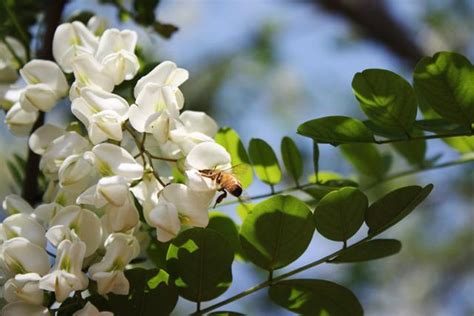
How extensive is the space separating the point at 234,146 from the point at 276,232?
0.13 meters

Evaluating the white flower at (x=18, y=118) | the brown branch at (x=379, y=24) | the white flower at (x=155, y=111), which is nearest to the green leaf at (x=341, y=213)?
the white flower at (x=155, y=111)

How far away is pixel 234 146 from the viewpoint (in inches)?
24.6

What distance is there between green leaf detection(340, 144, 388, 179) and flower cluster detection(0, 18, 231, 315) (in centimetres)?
25

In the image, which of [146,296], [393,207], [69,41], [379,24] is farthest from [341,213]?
[379,24]

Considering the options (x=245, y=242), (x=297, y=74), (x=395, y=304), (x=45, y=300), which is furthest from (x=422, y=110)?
(x=297, y=74)

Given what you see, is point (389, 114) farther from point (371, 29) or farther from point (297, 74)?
point (297, 74)

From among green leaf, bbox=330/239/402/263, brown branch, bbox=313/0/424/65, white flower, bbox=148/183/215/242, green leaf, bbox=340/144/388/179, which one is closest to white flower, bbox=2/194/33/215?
white flower, bbox=148/183/215/242

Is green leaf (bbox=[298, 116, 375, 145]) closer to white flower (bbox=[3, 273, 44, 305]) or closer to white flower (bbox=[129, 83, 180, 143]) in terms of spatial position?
white flower (bbox=[129, 83, 180, 143])

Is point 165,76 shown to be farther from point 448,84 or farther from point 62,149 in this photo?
point 448,84

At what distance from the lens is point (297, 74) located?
3242 millimetres

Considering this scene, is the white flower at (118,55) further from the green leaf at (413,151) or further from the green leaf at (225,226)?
the green leaf at (413,151)

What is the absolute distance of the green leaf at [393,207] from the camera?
1.60 feet

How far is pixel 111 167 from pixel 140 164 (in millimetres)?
32

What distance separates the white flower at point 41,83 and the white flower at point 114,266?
0.13 metres
